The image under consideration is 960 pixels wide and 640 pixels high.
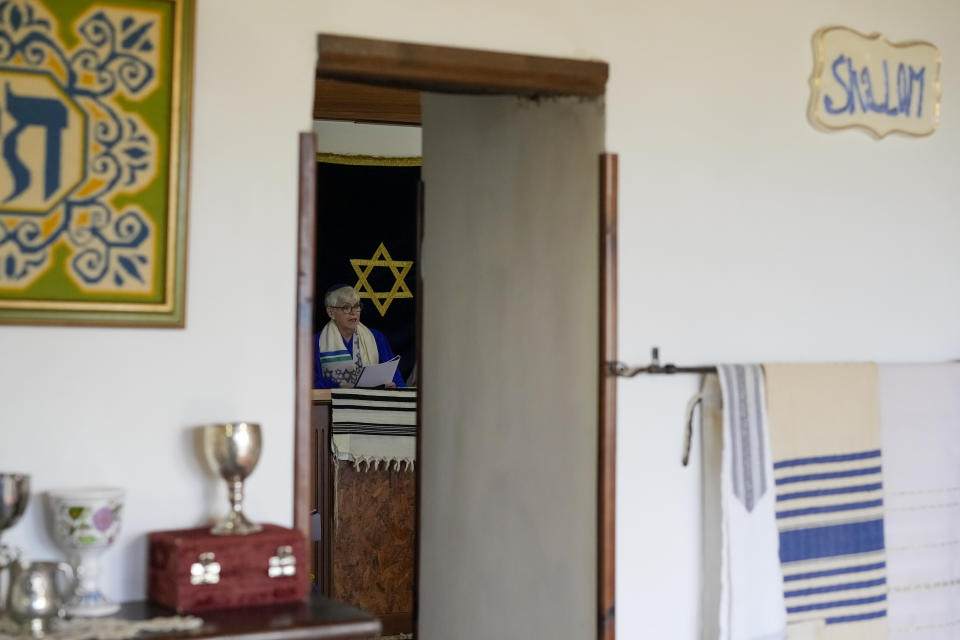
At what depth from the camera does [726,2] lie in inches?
108

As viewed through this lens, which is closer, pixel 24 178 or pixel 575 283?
pixel 24 178

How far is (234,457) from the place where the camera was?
213 centimetres

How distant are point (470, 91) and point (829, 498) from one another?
1.22m

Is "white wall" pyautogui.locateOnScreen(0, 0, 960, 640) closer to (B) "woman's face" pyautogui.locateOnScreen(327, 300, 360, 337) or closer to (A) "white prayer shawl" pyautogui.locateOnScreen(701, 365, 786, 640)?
(A) "white prayer shawl" pyautogui.locateOnScreen(701, 365, 786, 640)

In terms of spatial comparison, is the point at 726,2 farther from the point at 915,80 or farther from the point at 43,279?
the point at 43,279

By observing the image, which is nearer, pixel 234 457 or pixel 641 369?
pixel 234 457

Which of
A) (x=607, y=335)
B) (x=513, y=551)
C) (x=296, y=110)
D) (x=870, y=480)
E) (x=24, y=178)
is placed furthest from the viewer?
(x=513, y=551)

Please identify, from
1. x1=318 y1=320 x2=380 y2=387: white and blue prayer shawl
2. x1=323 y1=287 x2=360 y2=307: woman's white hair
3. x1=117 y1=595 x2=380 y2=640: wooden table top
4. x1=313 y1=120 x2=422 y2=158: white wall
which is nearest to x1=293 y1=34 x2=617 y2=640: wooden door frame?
x1=117 y1=595 x2=380 y2=640: wooden table top

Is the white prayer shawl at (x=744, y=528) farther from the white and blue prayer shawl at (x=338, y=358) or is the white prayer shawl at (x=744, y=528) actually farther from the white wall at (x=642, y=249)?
the white and blue prayer shawl at (x=338, y=358)

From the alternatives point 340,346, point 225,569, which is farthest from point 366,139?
point 225,569

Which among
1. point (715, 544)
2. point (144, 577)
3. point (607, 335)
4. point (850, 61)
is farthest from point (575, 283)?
point (144, 577)

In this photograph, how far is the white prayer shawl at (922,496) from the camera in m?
2.86

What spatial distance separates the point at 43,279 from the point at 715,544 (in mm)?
1508

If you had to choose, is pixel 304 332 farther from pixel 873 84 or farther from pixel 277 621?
pixel 873 84
